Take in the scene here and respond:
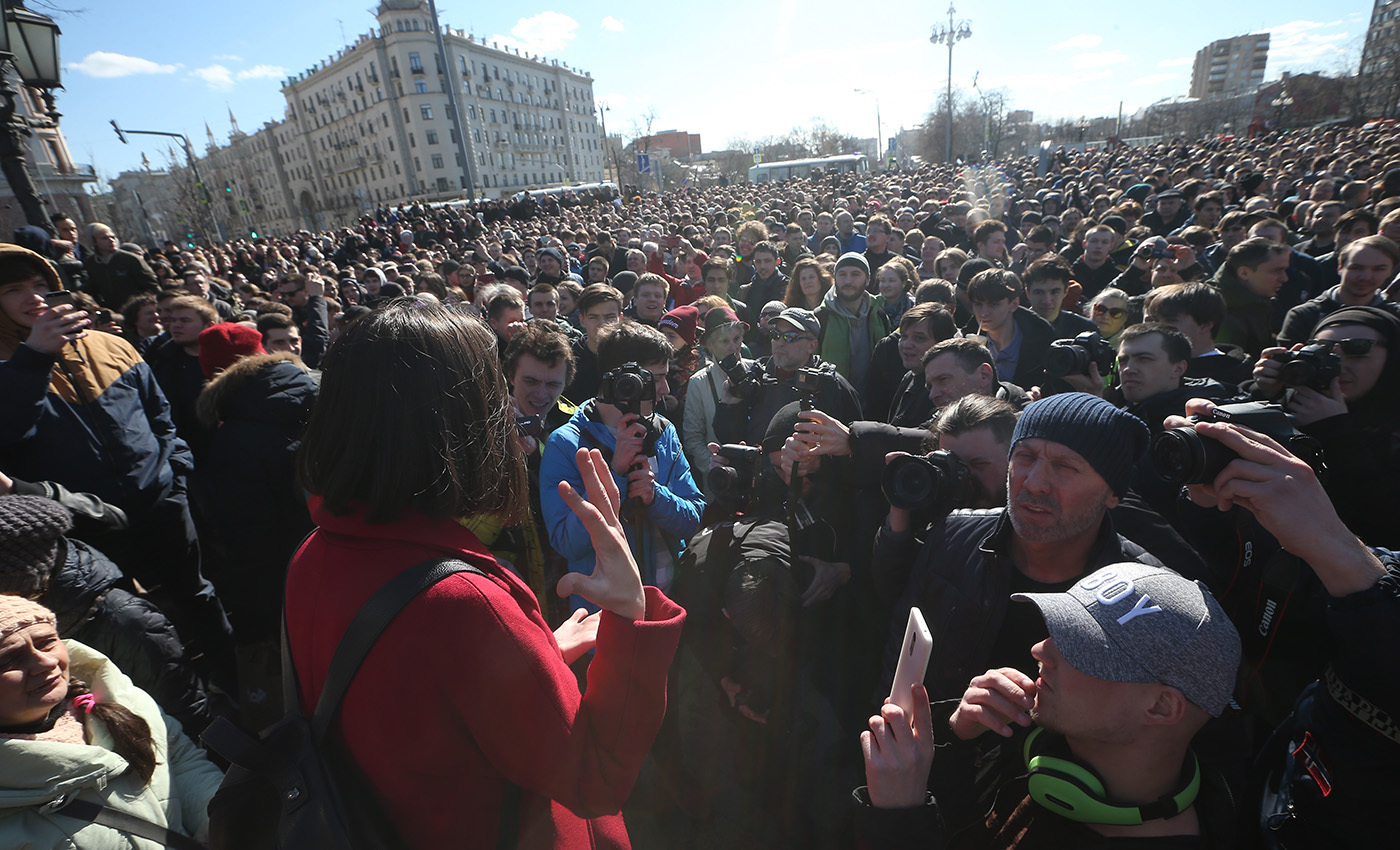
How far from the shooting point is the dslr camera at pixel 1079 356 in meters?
3.31

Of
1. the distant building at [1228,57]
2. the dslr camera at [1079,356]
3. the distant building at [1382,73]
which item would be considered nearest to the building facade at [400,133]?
the distant building at [1382,73]

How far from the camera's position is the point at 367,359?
1124 millimetres

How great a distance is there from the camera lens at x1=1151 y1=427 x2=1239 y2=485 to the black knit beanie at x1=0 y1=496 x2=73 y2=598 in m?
3.10

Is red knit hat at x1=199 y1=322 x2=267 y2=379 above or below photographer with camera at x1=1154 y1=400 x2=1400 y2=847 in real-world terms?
above

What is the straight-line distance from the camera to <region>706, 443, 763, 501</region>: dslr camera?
95.0 inches

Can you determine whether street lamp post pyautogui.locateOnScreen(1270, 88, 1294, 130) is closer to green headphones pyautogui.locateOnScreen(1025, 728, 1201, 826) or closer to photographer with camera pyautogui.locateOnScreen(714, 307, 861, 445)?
photographer with camera pyautogui.locateOnScreen(714, 307, 861, 445)

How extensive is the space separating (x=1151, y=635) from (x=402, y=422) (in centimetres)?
145

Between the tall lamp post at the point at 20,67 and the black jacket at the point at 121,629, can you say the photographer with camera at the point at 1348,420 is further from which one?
the tall lamp post at the point at 20,67

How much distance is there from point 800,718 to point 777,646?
1.78 feet

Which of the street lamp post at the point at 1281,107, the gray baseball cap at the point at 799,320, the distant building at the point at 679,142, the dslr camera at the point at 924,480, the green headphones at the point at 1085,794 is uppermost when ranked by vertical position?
the distant building at the point at 679,142

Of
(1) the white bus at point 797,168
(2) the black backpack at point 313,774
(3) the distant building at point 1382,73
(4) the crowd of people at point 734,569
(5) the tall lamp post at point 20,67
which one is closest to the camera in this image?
(2) the black backpack at point 313,774

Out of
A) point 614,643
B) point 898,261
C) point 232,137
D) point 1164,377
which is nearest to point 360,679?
point 614,643

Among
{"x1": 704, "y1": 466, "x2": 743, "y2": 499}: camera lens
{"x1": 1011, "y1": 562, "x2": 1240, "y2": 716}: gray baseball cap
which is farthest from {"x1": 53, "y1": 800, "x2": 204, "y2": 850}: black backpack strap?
{"x1": 1011, "y1": 562, "x2": 1240, "y2": 716}: gray baseball cap

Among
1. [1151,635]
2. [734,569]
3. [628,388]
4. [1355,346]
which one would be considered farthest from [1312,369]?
[628,388]
